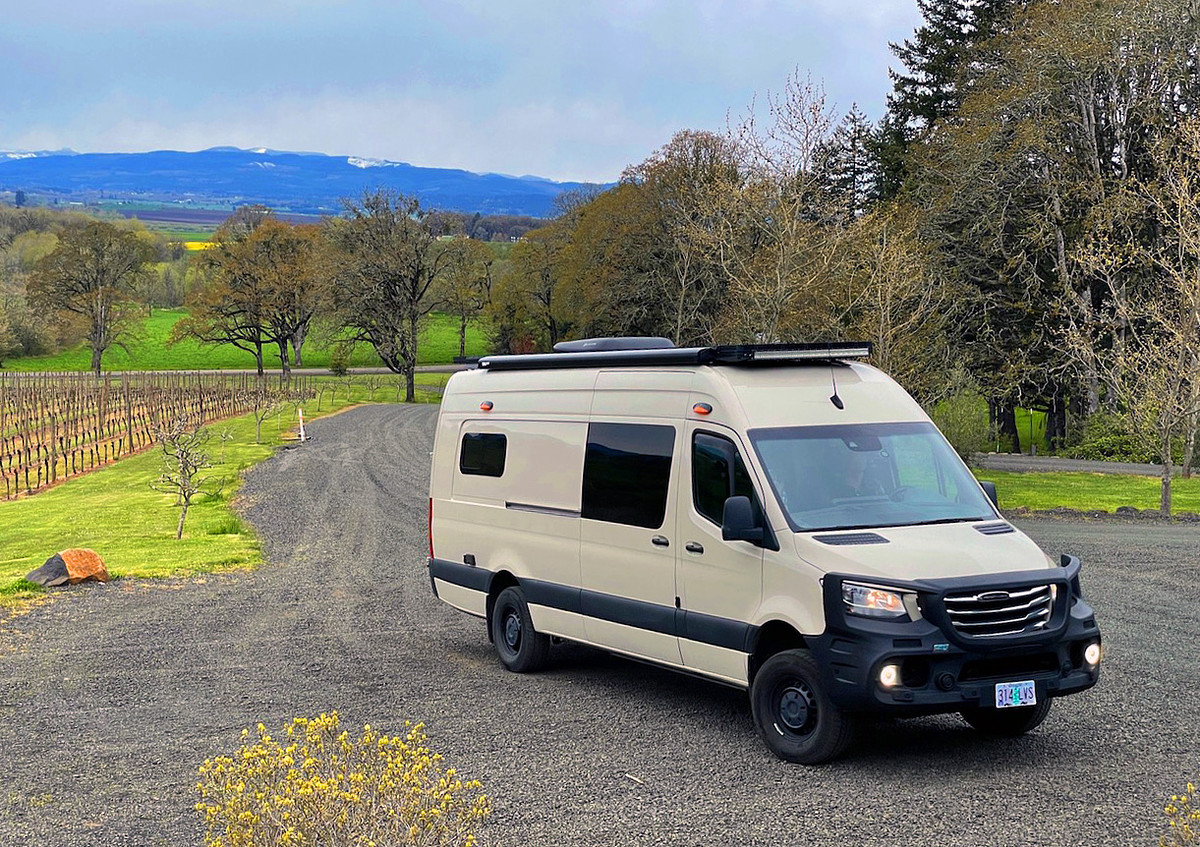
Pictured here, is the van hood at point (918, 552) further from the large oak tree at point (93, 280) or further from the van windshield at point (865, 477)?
the large oak tree at point (93, 280)

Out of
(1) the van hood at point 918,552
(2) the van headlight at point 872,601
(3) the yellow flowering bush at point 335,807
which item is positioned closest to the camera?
(3) the yellow flowering bush at point 335,807

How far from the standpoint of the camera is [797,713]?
8109 mm

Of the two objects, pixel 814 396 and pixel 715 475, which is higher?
pixel 814 396

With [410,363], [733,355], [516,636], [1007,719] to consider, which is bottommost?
[516,636]

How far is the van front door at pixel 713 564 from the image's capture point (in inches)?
335

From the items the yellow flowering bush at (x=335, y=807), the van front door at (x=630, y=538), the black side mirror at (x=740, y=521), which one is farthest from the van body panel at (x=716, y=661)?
the yellow flowering bush at (x=335, y=807)

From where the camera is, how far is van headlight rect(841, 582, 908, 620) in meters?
7.59

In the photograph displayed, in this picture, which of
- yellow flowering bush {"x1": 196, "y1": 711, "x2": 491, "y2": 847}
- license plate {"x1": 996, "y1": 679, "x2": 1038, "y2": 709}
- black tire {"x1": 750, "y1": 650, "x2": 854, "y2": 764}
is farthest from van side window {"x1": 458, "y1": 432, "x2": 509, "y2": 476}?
yellow flowering bush {"x1": 196, "y1": 711, "x2": 491, "y2": 847}

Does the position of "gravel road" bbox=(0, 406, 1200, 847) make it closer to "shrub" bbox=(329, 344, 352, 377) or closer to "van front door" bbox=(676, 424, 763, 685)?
"van front door" bbox=(676, 424, 763, 685)

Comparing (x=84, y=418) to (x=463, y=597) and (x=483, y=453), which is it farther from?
(x=483, y=453)

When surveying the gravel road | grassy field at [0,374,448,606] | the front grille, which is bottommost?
grassy field at [0,374,448,606]

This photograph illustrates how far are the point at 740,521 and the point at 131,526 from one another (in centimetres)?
2010

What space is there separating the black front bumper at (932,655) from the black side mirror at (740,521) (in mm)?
697

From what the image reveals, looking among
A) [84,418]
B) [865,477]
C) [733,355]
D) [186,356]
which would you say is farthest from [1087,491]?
[186,356]
